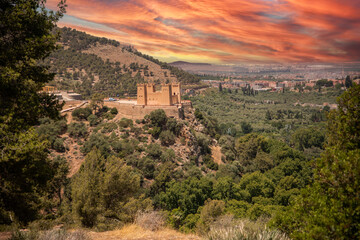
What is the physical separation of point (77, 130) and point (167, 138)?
9.95 m

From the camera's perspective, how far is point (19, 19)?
5.43 m

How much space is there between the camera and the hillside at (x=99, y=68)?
1903 inches

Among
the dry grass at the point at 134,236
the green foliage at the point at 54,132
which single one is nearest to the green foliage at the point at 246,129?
the green foliage at the point at 54,132

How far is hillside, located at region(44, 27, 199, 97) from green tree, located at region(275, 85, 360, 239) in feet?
139

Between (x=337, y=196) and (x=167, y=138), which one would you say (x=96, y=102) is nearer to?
(x=167, y=138)

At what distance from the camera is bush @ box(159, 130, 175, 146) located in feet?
89.5

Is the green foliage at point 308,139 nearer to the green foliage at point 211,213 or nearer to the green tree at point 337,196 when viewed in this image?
the green foliage at point 211,213

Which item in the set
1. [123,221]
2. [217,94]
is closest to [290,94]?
[217,94]

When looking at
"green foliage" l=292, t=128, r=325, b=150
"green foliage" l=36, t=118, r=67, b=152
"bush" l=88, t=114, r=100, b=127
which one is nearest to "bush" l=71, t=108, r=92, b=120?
"bush" l=88, t=114, r=100, b=127

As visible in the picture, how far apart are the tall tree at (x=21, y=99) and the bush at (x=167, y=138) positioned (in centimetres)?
2095

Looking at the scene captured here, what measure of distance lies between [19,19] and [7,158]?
125 inches

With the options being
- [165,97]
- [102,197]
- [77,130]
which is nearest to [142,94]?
[165,97]

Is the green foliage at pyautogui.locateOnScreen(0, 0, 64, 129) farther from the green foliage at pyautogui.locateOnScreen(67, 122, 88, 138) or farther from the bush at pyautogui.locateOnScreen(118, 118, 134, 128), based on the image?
the bush at pyautogui.locateOnScreen(118, 118, 134, 128)

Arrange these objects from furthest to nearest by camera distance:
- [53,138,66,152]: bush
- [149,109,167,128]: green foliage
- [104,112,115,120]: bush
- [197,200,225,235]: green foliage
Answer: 1. [104,112,115,120]: bush
2. [149,109,167,128]: green foliage
3. [53,138,66,152]: bush
4. [197,200,225,235]: green foliage
